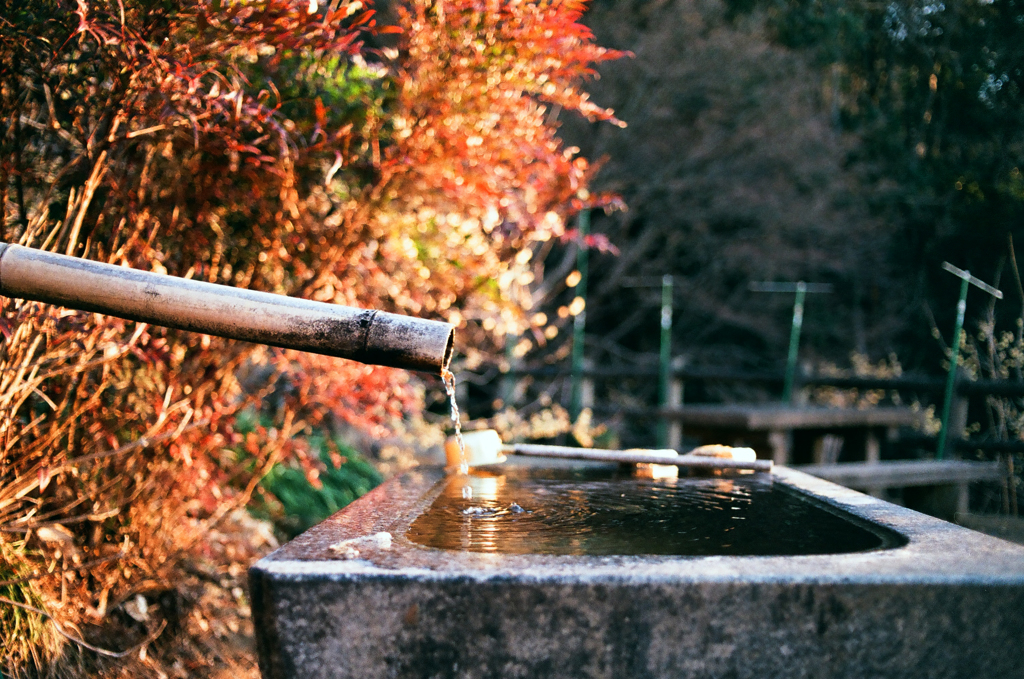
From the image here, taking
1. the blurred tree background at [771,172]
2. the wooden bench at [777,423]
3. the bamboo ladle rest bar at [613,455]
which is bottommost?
the wooden bench at [777,423]

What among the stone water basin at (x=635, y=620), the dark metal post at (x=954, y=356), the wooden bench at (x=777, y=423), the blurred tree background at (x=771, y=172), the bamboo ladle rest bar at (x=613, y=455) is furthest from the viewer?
the blurred tree background at (x=771, y=172)

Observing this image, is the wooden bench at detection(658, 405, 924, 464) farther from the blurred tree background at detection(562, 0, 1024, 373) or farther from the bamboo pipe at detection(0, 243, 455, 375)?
the bamboo pipe at detection(0, 243, 455, 375)

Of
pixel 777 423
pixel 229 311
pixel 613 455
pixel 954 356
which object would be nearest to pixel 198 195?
pixel 229 311

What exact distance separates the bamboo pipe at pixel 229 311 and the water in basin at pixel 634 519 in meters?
0.41

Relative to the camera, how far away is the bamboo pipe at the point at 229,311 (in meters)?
1.64

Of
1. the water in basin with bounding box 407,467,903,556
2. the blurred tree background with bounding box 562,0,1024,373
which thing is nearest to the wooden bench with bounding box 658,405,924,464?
the blurred tree background with bounding box 562,0,1024,373

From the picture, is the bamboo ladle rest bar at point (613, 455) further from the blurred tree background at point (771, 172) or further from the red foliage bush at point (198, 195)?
the blurred tree background at point (771, 172)

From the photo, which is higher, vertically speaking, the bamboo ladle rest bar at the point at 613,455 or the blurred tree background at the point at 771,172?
the blurred tree background at the point at 771,172

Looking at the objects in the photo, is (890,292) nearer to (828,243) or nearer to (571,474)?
(828,243)

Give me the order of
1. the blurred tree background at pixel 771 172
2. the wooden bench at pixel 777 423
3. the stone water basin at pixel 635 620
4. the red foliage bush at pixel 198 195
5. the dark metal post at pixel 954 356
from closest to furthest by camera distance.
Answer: the stone water basin at pixel 635 620 → the red foliage bush at pixel 198 195 → the dark metal post at pixel 954 356 → the wooden bench at pixel 777 423 → the blurred tree background at pixel 771 172

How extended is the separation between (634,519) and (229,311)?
1.09 m

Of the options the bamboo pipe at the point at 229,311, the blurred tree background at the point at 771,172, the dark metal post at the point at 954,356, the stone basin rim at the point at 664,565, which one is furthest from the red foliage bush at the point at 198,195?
the blurred tree background at the point at 771,172

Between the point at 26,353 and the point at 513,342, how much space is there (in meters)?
5.30

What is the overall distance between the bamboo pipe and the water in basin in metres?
0.41
